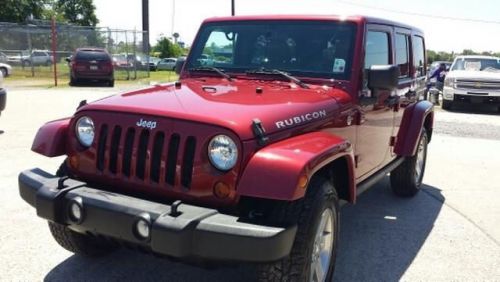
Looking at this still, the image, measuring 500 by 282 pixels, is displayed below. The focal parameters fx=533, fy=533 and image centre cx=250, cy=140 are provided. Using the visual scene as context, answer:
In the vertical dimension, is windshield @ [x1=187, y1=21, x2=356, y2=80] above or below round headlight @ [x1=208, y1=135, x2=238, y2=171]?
above

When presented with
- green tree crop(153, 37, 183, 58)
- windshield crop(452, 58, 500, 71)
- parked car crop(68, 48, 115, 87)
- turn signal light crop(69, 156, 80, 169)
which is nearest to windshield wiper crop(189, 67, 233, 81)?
turn signal light crop(69, 156, 80, 169)

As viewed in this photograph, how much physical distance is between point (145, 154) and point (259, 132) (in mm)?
683

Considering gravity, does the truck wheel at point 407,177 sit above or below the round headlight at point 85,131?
below

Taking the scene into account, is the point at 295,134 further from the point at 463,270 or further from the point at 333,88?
the point at 463,270

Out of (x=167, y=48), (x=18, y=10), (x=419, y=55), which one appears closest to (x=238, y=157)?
(x=419, y=55)

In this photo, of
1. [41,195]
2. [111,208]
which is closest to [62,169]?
[41,195]

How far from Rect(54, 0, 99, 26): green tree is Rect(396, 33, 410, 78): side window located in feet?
210

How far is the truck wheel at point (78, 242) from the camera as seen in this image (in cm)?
369

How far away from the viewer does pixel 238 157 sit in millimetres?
2895

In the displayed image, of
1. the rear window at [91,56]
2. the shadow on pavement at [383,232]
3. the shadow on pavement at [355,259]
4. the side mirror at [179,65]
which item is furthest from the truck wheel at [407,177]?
the rear window at [91,56]

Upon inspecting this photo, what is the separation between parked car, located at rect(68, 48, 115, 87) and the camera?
2017 cm

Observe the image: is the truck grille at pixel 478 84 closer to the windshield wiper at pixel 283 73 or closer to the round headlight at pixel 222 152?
the windshield wiper at pixel 283 73

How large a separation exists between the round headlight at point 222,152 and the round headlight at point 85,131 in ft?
2.87

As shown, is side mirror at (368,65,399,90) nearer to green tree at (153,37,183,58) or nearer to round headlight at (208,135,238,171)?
round headlight at (208,135,238,171)
